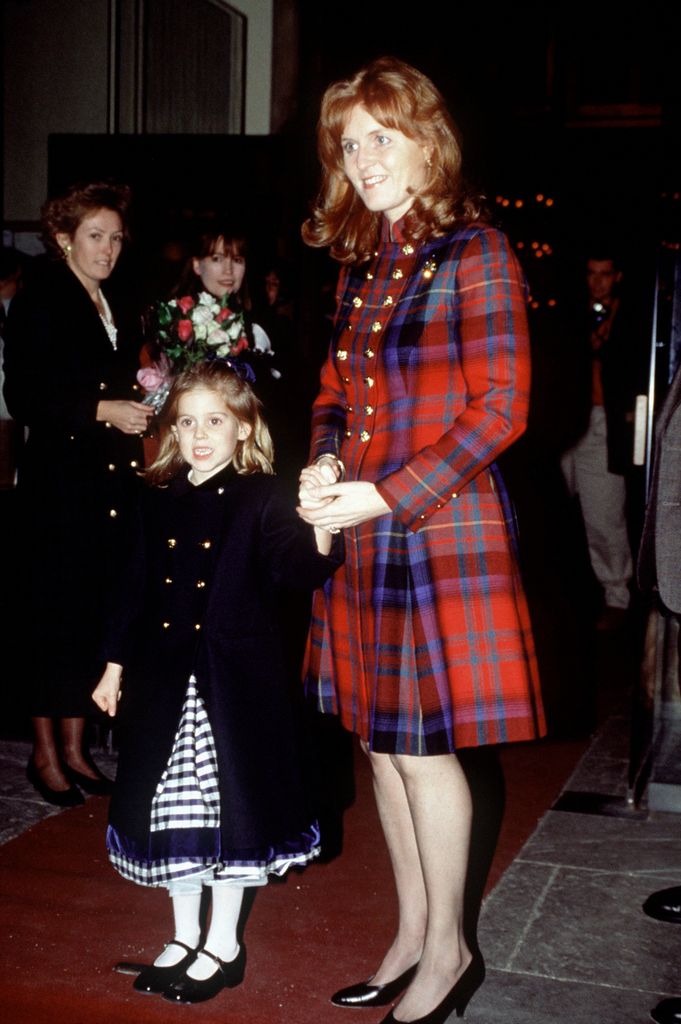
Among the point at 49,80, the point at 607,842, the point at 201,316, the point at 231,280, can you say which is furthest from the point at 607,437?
the point at 49,80

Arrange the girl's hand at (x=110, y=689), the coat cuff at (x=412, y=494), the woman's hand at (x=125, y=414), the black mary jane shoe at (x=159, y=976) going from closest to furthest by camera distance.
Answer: the coat cuff at (x=412, y=494) → the black mary jane shoe at (x=159, y=976) → the girl's hand at (x=110, y=689) → the woman's hand at (x=125, y=414)

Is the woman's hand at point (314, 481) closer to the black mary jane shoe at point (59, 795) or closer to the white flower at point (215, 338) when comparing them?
the white flower at point (215, 338)

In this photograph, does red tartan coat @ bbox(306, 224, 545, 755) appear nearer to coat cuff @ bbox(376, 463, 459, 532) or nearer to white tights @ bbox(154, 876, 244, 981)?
coat cuff @ bbox(376, 463, 459, 532)

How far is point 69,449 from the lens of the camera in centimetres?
349

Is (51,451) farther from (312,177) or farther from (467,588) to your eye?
(312,177)

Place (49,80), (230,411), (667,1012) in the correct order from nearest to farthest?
1. (667,1012)
2. (230,411)
3. (49,80)

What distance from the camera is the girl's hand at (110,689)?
253 cm

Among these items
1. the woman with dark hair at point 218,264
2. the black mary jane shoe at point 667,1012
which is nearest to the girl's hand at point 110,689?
the black mary jane shoe at point 667,1012

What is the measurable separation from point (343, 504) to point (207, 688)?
1.86 ft

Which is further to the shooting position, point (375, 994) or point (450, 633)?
point (375, 994)

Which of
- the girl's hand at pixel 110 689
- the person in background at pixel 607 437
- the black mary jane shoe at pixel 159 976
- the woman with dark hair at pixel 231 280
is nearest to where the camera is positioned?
the black mary jane shoe at pixel 159 976

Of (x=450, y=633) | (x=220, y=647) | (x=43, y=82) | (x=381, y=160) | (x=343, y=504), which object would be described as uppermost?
(x=43, y=82)

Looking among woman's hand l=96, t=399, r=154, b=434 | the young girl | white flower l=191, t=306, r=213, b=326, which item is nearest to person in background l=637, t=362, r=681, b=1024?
the young girl

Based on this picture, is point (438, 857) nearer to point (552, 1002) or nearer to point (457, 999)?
point (457, 999)
